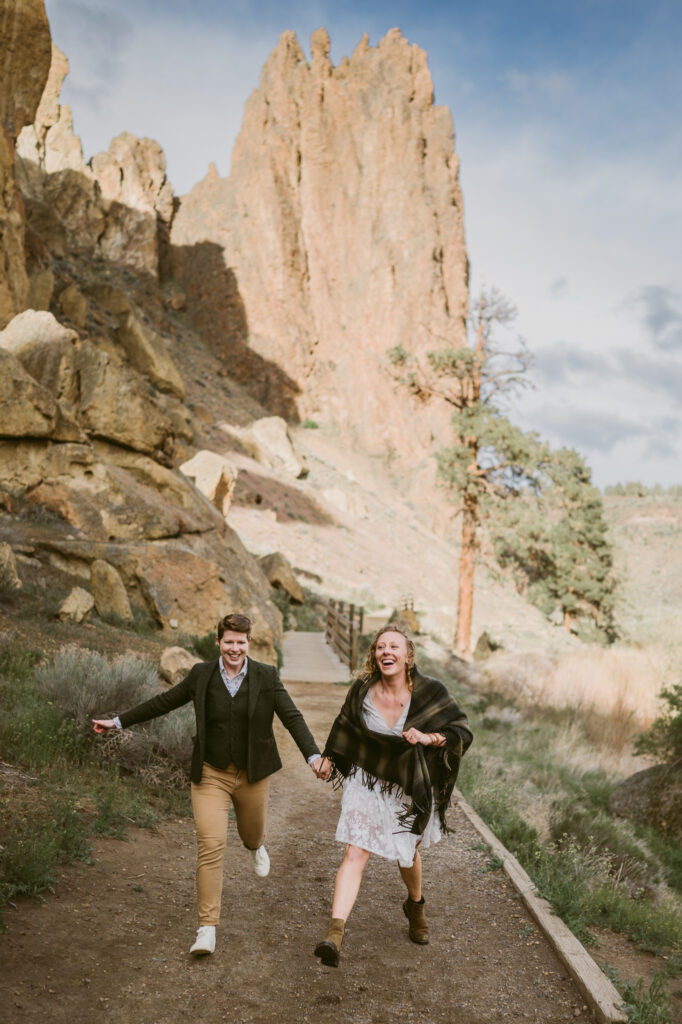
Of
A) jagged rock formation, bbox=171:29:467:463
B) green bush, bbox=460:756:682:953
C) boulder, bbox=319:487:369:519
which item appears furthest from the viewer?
jagged rock formation, bbox=171:29:467:463

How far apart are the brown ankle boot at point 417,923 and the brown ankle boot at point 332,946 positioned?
0.71 m

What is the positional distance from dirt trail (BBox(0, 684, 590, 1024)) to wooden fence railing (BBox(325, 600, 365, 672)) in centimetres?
849

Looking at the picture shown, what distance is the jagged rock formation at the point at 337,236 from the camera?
5656 cm

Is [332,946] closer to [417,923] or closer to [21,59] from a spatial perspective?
[417,923]

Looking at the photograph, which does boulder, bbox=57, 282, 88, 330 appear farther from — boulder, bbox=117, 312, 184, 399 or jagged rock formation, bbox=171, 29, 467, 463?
jagged rock formation, bbox=171, 29, 467, 463

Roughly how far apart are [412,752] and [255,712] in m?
0.81

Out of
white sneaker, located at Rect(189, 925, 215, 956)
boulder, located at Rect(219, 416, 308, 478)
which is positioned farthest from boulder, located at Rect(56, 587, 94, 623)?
boulder, located at Rect(219, 416, 308, 478)

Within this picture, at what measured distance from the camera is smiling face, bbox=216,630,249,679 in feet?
11.7

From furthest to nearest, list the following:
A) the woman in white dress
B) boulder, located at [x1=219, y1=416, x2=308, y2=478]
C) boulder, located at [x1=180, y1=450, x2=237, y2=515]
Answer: boulder, located at [x1=219, y1=416, x2=308, y2=478]
boulder, located at [x1=180, y1=450, x2=237, y2=515]
the woman in white dress

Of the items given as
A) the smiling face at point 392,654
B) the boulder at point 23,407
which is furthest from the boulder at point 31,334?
the smiling face at point 392,654

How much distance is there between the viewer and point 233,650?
3.56 metres

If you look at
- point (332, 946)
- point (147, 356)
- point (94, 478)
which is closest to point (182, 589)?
point (94, 478)

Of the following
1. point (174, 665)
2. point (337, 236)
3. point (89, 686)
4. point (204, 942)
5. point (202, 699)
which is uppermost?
point (337, 236)

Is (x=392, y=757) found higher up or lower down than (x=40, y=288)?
lower down
